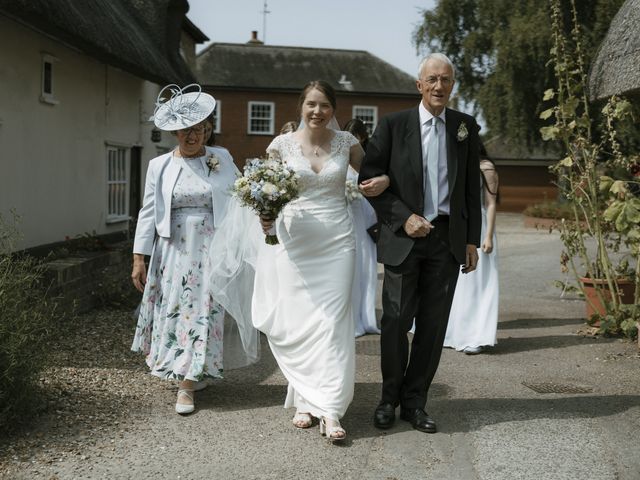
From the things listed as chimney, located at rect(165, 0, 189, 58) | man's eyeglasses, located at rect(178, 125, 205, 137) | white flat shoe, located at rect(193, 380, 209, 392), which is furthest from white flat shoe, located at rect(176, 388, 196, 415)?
chimney, located at rect(165, 0, 189, 58)

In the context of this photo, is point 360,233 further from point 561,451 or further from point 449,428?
point 561,451

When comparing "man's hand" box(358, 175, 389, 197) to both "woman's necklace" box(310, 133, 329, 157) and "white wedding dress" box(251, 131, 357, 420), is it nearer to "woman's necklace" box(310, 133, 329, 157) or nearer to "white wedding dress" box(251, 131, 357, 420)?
"white wedding dress" box(251, 131, 357, 420)

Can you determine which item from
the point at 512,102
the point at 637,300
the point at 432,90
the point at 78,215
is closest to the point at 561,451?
the point at 432,90

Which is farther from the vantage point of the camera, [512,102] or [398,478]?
[512,102]

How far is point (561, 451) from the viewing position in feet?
15.5

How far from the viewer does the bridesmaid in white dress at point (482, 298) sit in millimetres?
7762

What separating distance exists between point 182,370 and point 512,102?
83.4 ft

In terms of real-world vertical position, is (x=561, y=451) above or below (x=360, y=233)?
below

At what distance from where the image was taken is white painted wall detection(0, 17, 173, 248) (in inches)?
405

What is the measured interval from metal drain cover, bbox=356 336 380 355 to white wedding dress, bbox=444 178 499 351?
2.40 ft

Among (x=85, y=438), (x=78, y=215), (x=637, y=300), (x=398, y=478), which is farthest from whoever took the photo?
(x=78, y=215)

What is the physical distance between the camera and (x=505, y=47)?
28.1 metres

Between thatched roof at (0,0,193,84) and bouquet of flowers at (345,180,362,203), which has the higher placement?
thatched roof at (0,0,193,84)

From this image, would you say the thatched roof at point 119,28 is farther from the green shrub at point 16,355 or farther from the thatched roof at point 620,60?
the thatched roof at point 620,60
